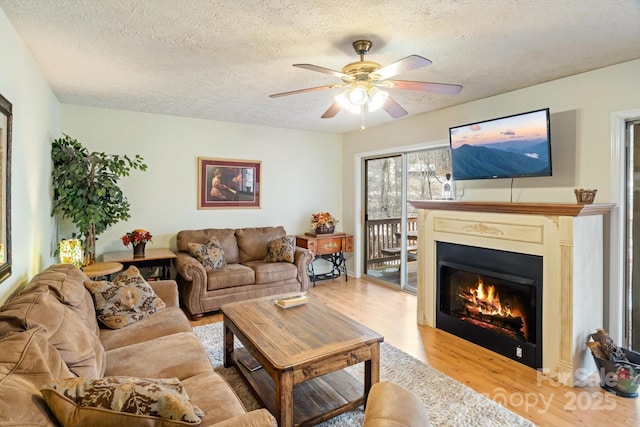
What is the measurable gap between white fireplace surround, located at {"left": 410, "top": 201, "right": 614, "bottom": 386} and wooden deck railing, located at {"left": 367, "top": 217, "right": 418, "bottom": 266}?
7.66 ft

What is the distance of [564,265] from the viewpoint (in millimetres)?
2607

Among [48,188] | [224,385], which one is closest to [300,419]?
[224,385]

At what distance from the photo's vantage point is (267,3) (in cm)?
193

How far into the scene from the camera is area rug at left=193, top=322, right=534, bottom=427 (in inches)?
84.2

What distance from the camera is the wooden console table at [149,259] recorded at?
394 cm

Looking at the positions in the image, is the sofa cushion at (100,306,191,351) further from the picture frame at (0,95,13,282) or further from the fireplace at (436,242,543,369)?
the fireplace at (436,242,543,369)

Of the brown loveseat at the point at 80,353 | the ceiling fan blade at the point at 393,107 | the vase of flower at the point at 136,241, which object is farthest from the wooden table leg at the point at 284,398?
the vase of flower at the point at 136,241

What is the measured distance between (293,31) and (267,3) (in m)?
0.35

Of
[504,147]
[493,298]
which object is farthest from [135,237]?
[504,147]

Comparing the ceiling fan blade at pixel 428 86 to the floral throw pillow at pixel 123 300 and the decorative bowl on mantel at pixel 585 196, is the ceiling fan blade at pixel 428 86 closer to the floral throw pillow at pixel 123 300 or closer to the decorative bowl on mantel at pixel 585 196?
the decorative bowl on mantel at pixel 585 196

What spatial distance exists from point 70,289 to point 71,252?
142 centimetres

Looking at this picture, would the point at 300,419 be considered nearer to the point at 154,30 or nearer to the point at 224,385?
the point at 224,385

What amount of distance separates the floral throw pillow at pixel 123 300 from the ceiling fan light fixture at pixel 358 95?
2167 millimetres

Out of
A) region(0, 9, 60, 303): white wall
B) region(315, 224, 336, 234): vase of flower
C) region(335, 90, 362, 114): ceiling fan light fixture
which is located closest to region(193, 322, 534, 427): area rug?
region(0, 9, 60, 303): white wall
